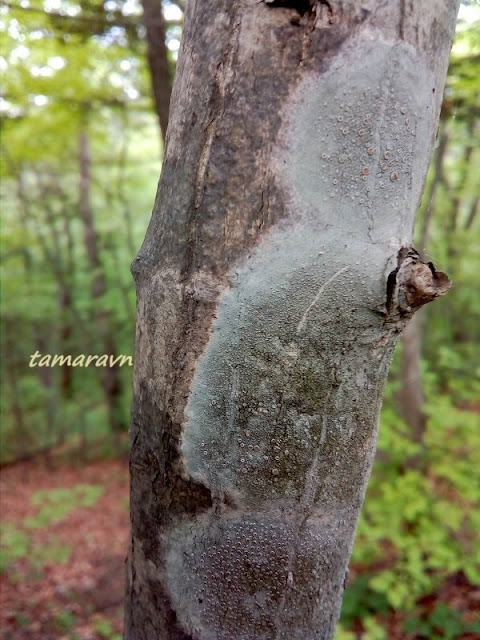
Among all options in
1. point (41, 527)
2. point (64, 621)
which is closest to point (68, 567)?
point (41, 527)

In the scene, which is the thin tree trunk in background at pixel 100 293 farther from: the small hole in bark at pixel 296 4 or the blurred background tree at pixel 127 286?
the small hole in bark at pixel 296 4

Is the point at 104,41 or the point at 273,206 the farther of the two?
the point at 104,41

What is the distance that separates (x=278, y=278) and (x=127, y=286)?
7239mm

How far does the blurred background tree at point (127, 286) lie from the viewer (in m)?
3.59

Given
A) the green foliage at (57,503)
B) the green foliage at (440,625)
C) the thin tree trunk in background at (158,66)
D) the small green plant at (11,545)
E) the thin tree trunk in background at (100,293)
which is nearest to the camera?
the thin tree trunk in background at (158,66)

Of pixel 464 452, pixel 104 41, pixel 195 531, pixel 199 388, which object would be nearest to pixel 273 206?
pixel 199 388

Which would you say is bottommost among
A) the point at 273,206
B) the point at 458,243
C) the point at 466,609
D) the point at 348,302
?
the point at 466,609

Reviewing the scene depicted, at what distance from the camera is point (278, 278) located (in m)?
0.57

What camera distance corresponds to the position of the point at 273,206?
1.83 ft

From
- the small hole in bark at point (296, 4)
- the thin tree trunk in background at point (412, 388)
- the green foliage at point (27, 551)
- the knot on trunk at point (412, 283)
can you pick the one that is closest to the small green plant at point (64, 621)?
the green foliage at point (27, 551)

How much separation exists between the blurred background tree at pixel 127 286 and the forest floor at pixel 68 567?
0.86 meters

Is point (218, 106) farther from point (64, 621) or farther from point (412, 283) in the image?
point (64, 621)

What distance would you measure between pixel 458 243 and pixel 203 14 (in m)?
6.89

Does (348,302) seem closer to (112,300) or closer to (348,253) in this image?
(348,253)
